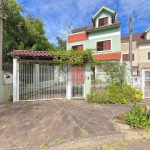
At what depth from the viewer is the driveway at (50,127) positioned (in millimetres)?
3223

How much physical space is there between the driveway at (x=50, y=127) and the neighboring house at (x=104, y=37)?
12288 millimetres

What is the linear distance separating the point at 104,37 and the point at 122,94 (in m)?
11.6

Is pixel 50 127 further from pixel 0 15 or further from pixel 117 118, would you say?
pixel 0 15

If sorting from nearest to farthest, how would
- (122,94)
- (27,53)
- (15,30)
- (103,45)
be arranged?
(27,53), (122,94), (15,30), (103,45)

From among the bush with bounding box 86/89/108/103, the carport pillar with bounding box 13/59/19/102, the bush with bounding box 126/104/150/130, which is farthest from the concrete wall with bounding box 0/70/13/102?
the bush with bounding box 126/104/150/130

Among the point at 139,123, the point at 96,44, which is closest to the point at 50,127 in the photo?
the point at 139,123

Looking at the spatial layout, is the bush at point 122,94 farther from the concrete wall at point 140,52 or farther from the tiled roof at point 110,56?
the concrete wall at point 140,52

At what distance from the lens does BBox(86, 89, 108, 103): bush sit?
6730mm

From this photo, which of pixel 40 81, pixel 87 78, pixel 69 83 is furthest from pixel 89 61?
pixel 40 81

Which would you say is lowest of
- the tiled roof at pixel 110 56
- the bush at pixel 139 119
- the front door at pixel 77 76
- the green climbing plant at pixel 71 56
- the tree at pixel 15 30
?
the bush at pixel 139 119

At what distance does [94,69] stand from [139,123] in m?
4.17

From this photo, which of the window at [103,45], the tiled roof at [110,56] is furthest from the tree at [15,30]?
the tiled roof at [110,56]

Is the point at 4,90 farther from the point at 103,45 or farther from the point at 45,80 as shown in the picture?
the point at 103,45

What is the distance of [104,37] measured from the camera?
54.1 ft
